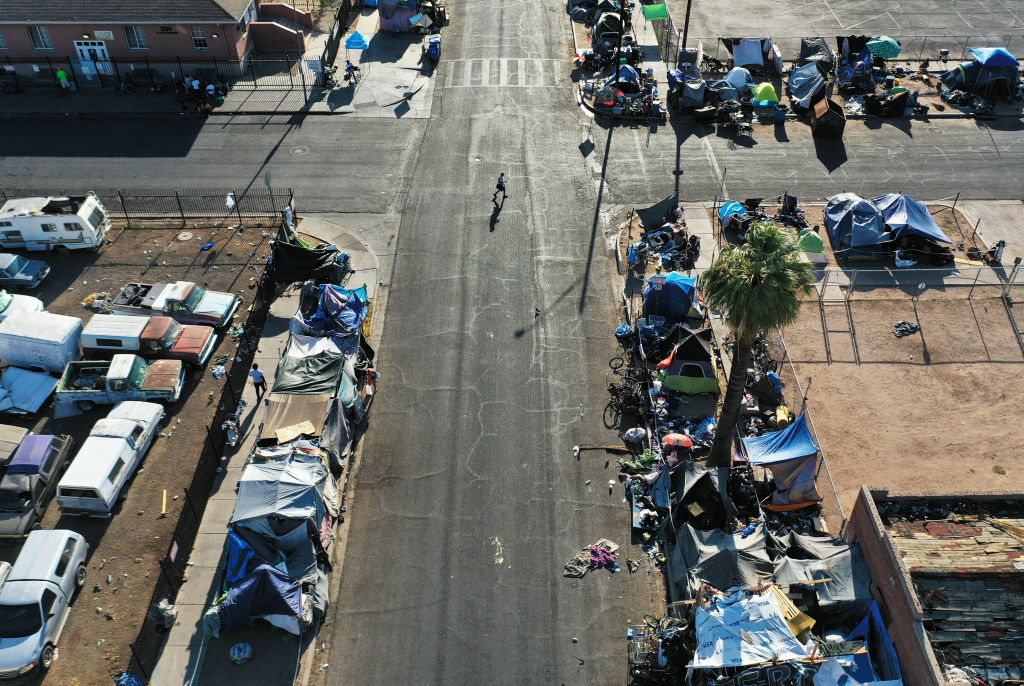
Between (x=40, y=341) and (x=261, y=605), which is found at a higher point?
(x=40, y=341)

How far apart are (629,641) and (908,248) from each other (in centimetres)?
2592

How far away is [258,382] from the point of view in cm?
3269

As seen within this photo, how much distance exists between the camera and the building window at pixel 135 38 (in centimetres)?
5281

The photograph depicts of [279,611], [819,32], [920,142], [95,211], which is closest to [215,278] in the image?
[95,211]

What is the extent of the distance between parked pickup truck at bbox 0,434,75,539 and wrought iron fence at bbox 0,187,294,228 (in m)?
16.1

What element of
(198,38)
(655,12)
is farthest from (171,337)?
(655,12)

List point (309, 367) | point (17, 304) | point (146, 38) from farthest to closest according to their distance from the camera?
point (146, 38), point (17, 304), point (309, 367)

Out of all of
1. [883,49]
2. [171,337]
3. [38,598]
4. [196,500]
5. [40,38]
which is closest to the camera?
[38,598]

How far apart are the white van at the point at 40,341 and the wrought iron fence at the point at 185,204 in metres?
10.3

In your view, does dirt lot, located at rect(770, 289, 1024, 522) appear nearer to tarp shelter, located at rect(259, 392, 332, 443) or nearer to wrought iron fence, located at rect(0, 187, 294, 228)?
tarp shelter, located at rect(259, 392, 332, 443)

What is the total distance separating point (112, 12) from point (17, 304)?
2641 cm

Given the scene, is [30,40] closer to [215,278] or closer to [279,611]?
[215,278]

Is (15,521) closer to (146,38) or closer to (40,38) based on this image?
(146,38)

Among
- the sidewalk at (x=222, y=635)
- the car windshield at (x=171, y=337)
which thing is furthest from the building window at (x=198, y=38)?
the sidewalk at (x=222, y=635)
